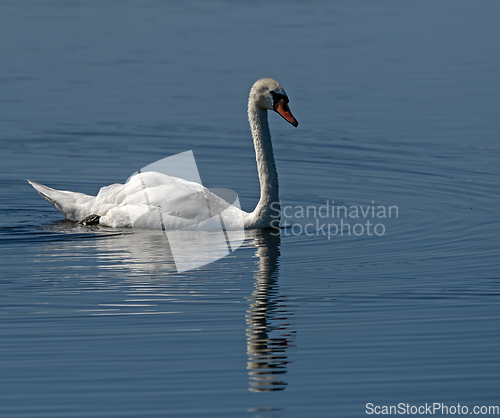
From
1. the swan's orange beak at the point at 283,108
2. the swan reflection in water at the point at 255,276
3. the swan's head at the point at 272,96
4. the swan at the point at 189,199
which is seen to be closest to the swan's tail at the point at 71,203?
the swan at the point at 189,199

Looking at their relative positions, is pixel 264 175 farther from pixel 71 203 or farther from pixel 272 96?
pixel 71 203

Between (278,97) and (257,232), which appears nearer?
(257,232)

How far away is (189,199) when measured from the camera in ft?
38.0

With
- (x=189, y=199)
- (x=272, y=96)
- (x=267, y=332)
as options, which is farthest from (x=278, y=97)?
(x=267, y=332)

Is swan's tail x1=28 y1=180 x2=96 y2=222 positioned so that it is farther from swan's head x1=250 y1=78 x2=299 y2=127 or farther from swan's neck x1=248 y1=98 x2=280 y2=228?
swan's head x1=250 y1=78 x2=299 y2=127

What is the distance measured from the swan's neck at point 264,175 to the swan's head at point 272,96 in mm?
158

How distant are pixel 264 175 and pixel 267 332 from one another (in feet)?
14.5

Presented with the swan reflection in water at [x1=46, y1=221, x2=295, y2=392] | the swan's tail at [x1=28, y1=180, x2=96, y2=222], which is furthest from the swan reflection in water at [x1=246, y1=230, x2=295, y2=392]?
the swan's tail at [x1=28, y1=180, x2=96, y2=222]

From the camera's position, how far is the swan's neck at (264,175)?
11664mm

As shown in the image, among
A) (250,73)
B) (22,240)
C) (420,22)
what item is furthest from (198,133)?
(420,22)

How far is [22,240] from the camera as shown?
11.2 m

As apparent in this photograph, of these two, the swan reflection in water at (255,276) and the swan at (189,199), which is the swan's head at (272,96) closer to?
the swan at (189,199)

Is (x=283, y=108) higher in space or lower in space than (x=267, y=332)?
higher

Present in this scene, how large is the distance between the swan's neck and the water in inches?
18.6
